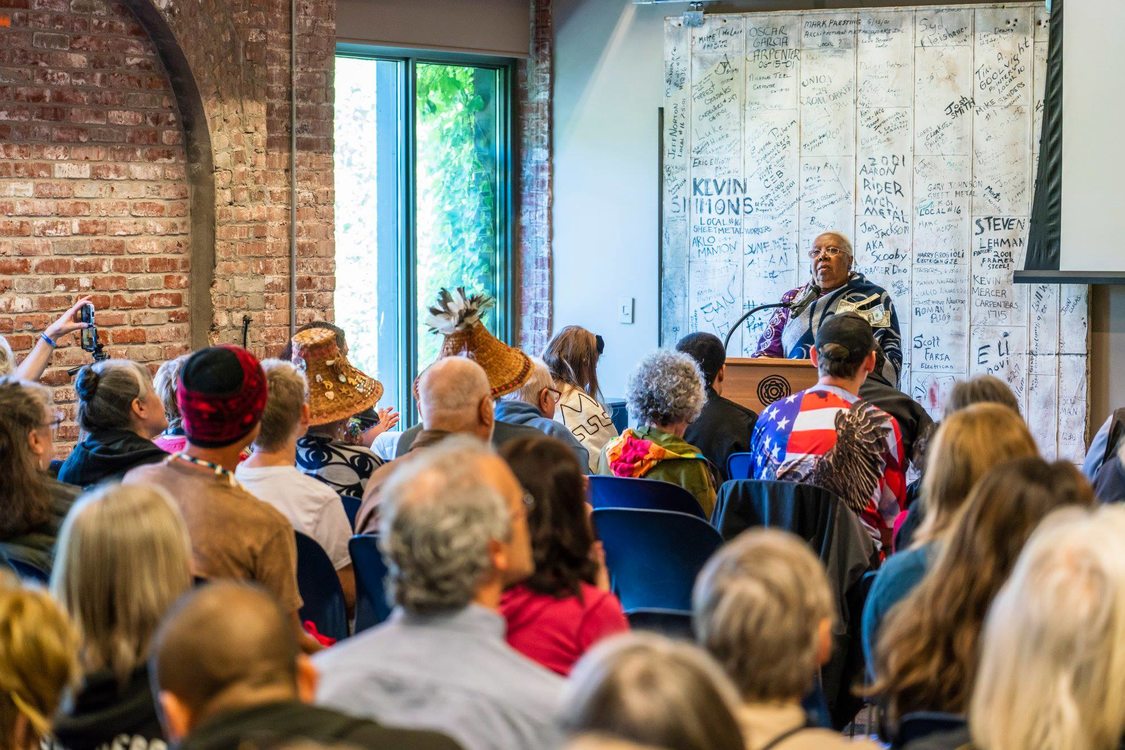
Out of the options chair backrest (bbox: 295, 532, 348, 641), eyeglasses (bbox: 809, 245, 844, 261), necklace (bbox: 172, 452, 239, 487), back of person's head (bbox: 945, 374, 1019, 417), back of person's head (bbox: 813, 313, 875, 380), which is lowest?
chair backrest (bbox: 295, 532, 348, 641)

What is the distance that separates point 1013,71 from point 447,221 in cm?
319

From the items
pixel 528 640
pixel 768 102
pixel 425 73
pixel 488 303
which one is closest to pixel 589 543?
pixel 528 640

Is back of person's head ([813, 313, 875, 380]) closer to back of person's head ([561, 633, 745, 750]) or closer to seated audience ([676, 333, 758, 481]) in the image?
seated audience ([676, 333, 758, 481])

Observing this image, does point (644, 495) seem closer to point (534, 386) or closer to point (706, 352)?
point (534, 386)

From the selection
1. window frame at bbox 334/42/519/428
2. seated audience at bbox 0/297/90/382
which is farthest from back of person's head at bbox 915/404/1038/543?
window frame at bbox 334/42/519/428

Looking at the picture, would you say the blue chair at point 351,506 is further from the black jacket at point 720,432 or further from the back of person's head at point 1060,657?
the back of person's head at point 1060,657

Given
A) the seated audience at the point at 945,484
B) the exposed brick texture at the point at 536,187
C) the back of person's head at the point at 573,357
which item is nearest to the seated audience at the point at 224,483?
the seated audience at the point at 945,484

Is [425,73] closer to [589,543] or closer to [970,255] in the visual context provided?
[970,255]

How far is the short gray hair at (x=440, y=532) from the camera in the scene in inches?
75.5

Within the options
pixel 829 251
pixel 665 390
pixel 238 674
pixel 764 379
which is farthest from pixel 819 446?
pixel 238 674

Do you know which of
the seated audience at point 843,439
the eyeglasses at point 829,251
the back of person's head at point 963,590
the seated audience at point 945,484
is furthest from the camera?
the eyeglasses at point 829,251

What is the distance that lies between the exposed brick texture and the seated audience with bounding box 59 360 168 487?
179 inches

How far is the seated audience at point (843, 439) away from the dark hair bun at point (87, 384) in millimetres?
1920

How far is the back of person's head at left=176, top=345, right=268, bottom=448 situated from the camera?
2953mm
